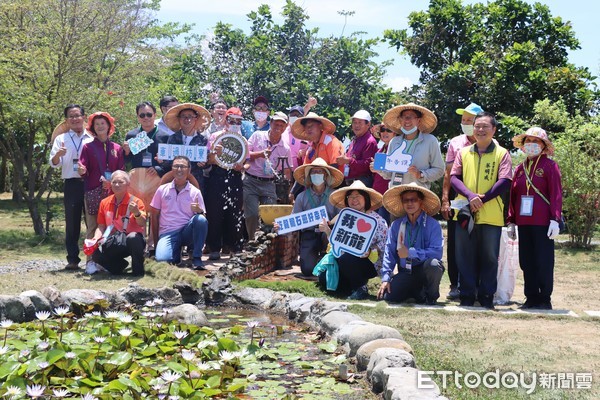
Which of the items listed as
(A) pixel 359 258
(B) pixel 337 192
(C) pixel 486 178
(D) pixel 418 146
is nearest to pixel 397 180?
(D) pixel 418 146

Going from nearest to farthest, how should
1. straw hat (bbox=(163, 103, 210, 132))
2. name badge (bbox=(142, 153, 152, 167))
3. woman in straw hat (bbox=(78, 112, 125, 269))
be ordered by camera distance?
1. woman in straw hat (bbox=(78, 112, 125, 269))
2. straw hat (bbox=(163, 103, 210, 132))
3. name badge (bbox=(142, 153, 152, 167))

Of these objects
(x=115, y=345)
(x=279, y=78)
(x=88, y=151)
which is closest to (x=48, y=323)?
(x=115, y=345)

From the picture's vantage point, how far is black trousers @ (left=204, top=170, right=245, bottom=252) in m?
10.4

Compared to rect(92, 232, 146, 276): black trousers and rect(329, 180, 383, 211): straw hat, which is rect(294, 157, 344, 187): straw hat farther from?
rect(92, 232, 146, 276): black trousers

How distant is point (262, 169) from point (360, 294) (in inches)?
111

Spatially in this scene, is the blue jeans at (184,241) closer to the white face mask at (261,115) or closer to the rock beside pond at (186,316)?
the white face mask at (261,115)

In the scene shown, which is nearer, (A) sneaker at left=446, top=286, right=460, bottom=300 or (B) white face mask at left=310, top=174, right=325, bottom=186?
(A) sneaker at left=446, top=286, right=460, bottom=300

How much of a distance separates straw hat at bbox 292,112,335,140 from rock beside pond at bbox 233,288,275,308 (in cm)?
245

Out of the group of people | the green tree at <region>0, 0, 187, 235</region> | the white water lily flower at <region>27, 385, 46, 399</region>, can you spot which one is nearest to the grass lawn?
A: the group of people

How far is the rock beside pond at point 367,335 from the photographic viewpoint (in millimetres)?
5852

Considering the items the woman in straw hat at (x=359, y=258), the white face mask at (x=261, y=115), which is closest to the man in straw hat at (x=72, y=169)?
the white face mask at (x=261, y=115)

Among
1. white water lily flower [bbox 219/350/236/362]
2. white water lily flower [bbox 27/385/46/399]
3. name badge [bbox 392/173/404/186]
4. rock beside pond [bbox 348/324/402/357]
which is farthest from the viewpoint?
name badge [bbox 392/173/404/186]

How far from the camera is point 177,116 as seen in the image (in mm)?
10281

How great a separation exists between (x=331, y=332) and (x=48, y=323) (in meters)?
2.23
